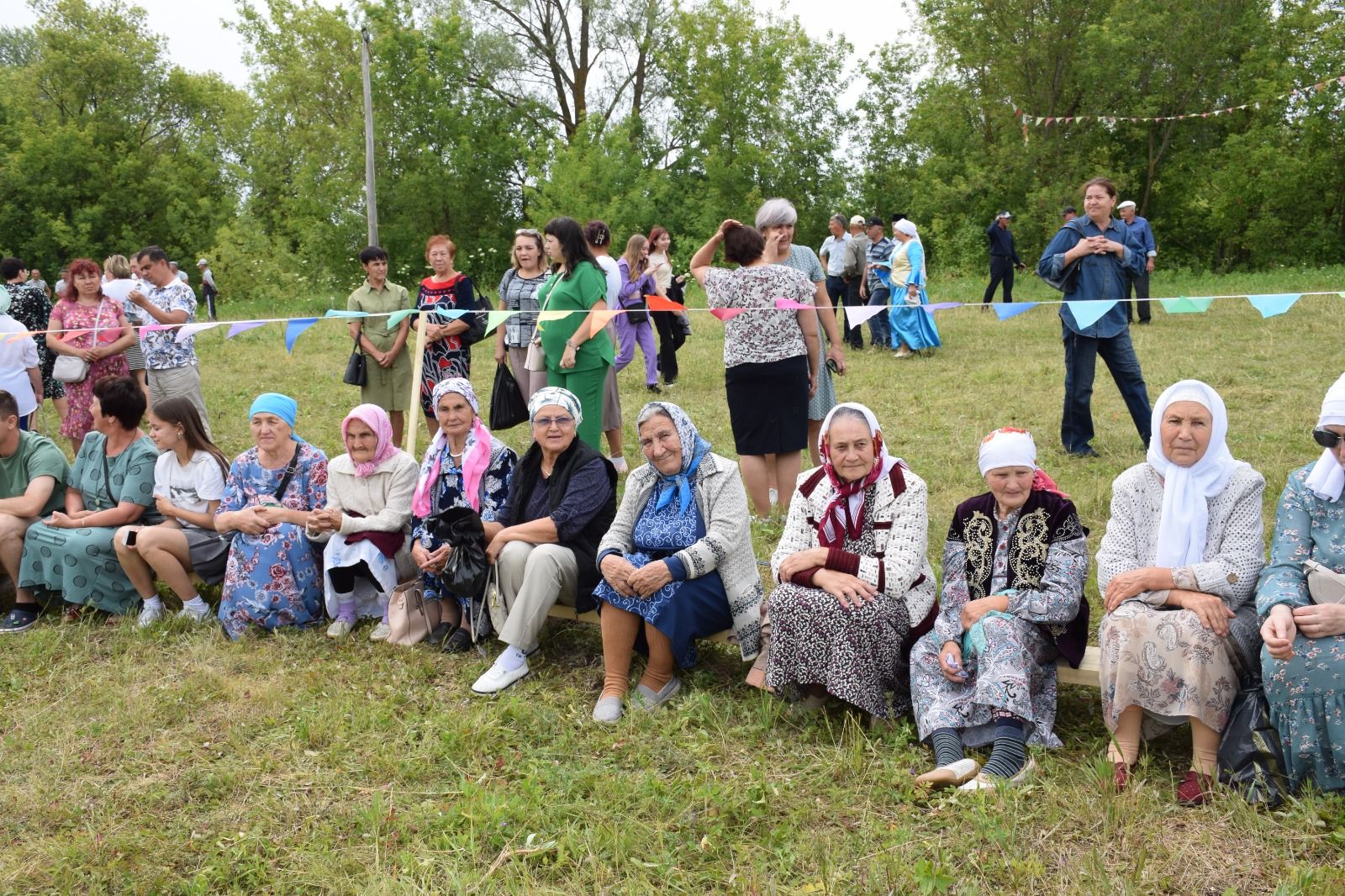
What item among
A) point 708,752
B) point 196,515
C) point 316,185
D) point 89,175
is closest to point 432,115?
point 316,185

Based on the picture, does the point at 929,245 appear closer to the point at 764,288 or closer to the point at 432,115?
the point at 432,115

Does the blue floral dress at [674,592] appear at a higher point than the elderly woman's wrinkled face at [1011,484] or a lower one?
lower

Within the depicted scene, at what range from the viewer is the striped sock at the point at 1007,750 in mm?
3500

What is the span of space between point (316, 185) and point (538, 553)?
100ft

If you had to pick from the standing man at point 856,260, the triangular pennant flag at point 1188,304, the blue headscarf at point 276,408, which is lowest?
the blue headscarf at point 276,408

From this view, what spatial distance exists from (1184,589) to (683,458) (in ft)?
6.44

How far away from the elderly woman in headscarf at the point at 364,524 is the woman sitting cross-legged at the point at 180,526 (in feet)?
2.21

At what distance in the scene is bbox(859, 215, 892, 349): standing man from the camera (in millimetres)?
13188

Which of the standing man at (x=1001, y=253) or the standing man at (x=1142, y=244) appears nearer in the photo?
the standing man at (x=1142, y=244)

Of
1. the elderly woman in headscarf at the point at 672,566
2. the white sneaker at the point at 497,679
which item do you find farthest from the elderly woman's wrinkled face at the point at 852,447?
the white sneaker at the point at 497,679

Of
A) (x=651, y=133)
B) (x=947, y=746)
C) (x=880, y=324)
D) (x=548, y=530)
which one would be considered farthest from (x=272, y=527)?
(x=651, y=133)

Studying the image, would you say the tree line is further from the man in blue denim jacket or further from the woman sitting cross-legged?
the woman sitting cross-legged

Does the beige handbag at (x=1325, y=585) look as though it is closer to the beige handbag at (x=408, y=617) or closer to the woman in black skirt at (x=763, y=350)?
the woman in black skirt at (x=763, y=350)

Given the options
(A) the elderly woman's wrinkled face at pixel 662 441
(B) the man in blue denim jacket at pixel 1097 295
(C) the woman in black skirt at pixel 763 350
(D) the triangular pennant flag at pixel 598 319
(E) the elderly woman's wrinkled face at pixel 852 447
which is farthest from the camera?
(B) the man in blue denim jacket at pixel 1097 295
